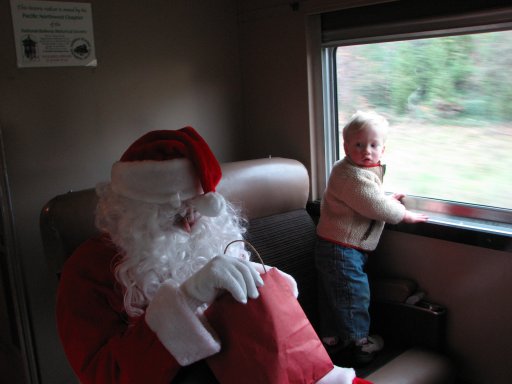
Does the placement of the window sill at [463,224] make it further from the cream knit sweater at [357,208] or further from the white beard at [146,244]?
the white beard at [146,244]

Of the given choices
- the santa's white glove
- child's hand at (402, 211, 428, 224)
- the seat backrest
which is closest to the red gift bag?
the santa's white glove

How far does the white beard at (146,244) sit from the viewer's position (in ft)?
5.46

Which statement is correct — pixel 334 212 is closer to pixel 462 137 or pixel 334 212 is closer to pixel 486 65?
pixel 462 137

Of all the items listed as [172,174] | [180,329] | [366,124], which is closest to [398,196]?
[366,124]

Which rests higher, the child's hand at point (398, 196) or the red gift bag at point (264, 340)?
the child's hand at point (398, 196)

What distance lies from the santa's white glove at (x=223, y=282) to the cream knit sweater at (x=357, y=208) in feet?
2.93

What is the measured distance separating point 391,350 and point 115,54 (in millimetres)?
1820

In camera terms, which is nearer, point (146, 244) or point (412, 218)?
point (146, 244)

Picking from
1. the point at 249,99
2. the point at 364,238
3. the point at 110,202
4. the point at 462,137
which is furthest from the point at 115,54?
the point at 462,137

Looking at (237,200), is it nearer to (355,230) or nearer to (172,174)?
(355,230)

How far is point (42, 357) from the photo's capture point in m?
2.51

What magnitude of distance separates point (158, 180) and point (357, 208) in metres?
0.96

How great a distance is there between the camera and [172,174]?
1.64 m

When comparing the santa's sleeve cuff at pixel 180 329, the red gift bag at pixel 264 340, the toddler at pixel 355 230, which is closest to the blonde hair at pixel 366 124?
the toddler at pixel 355 230
